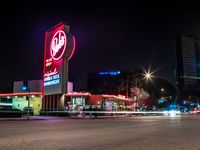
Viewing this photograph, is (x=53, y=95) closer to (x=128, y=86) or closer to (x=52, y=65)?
(x=52, y=65)

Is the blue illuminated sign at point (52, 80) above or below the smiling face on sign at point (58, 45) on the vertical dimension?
below

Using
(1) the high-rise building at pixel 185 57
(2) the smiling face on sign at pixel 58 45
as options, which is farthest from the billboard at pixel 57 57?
(1) the high-rise building at pixel 185 57

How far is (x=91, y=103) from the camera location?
61938mm

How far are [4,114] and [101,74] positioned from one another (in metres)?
→ 120

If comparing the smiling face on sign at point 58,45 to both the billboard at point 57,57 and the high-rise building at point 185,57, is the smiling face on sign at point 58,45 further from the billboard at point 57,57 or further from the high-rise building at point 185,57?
the high-rise building at point 185,57

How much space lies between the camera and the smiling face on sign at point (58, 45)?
2020 inches

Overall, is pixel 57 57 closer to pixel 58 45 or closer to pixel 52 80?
pixel 58 45

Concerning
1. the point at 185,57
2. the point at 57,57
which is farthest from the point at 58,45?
the point at 185,57

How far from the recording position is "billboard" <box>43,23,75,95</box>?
5081 centimetres

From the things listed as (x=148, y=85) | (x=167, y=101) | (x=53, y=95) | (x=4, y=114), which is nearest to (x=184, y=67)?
(x=148, y=85)

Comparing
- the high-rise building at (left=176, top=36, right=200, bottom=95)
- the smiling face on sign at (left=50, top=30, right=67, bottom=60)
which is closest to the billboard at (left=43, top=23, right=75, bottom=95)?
the smiling face on sign at (left=50, top=30, right=67, bottom=60)

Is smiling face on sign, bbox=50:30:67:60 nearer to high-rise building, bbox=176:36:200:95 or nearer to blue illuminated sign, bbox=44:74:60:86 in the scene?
blue illuminated sign, bbox=44:74:60:86

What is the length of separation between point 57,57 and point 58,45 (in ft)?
6.77

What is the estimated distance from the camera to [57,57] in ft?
173
